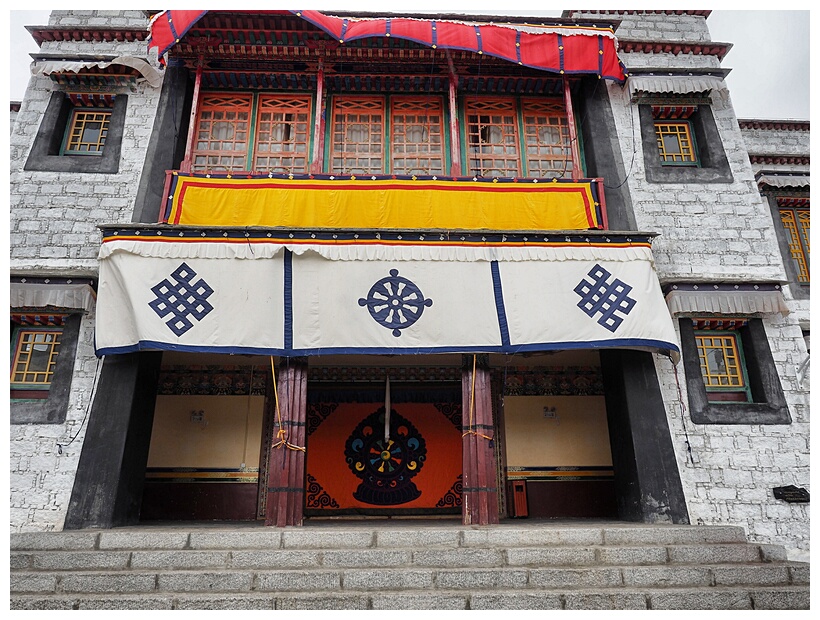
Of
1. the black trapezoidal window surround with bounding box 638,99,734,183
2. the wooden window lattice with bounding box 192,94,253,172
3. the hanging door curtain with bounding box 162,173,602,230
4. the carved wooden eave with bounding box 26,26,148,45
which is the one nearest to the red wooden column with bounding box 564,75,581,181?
the hanging door curtain with bounding box 162,173,602,230

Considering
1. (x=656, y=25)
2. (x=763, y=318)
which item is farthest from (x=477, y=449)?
(x=656, y=25)

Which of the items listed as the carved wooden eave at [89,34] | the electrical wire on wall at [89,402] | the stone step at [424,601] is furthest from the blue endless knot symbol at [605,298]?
the carved wooden eave at [89,34]

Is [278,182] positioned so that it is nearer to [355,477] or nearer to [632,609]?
[355,477]

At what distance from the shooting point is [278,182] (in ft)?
28.0

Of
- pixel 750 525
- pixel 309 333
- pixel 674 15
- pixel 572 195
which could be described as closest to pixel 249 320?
pixel 309 333

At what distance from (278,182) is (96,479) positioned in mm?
4583

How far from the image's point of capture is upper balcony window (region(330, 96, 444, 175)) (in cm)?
959

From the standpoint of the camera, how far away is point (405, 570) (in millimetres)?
5246

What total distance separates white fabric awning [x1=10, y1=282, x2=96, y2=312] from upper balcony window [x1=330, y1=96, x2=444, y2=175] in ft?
13.5

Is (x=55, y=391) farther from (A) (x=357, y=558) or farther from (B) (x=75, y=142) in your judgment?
(A) (x=357, y=558)

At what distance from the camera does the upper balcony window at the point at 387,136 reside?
9.59 metres

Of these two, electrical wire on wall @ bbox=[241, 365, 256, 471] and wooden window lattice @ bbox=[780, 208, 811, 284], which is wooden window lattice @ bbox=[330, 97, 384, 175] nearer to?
electrical wire on wall @ bbox=[241, 365, 256, 471]

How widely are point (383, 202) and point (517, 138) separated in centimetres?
280

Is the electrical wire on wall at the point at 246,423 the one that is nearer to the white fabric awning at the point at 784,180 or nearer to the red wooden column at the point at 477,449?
the red wooden column at the point at 477,449
